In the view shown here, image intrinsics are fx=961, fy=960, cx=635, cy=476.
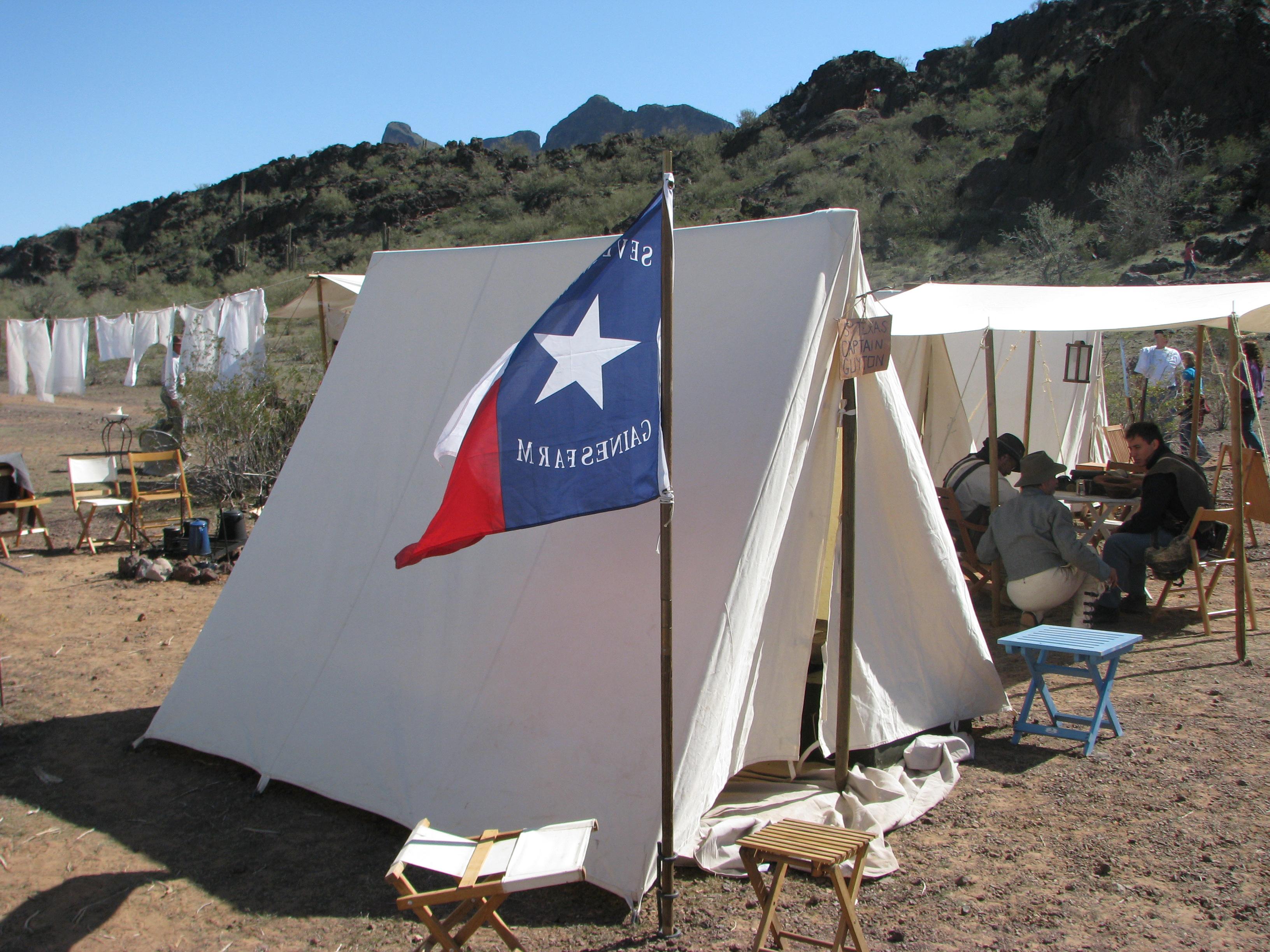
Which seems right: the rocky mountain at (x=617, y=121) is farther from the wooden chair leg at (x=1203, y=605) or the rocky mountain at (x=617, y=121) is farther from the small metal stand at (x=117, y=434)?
the wooden chair leg at (x=1203, y=605)

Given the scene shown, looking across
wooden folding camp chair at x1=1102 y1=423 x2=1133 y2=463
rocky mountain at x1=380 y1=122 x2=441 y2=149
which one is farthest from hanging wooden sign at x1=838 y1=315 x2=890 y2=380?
rocky mountain at x1=380 y1=122 x2=441 y2=149

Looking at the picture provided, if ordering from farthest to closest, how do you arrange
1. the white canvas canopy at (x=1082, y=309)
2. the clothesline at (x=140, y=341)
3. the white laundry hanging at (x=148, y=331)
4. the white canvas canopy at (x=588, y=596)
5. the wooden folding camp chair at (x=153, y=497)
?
1. the white laundry hanging at (x=148, y=331)
2. the clothesline at (x=140, y=341)
3. the wooden folding camp chair at (x=153, y=497)
4. the white canvas canopy at (x=1082, y=309)
5. the white canvas canopy at (x=588, y=596)

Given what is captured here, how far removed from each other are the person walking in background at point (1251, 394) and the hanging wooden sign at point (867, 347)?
306 centimetres

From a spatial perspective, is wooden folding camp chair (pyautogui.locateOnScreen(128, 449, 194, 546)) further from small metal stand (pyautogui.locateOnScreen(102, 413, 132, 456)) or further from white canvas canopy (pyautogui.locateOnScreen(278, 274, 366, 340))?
white canvas canopy (pyautogui.locateOnScreen(278, 274, 366, 340))

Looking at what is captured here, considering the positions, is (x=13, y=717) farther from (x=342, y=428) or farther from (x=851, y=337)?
(x=851, y=337)

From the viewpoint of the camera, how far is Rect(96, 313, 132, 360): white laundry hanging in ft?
45.4

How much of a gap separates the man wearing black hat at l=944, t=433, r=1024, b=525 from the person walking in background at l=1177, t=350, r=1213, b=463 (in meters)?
3.13

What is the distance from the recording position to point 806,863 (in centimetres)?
256

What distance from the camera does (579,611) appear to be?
349 cm

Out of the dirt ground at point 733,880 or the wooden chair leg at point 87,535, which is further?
the wooden chair leg at point 87,535

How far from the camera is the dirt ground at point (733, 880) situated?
288 centimetres

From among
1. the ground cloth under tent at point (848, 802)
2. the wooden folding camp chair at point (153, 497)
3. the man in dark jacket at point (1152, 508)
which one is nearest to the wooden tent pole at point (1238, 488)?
the man in dark jacket at point (1152, 508)

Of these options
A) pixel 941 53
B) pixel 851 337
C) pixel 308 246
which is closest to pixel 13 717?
pixel 851 337

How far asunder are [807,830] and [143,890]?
7.28 feet
